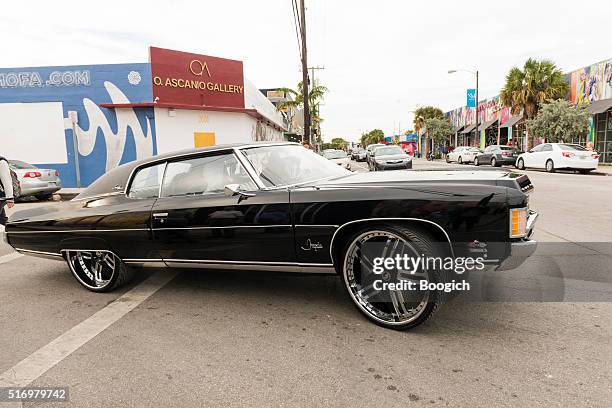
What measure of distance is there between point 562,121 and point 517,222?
24581 mm

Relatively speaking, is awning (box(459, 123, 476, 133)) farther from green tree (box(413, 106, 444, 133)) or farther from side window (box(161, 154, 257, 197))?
side window (box(161, 154, 257, 197))

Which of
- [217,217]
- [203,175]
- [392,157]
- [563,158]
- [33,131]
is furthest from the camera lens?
[563,158]

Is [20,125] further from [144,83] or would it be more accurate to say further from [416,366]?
[416,366]

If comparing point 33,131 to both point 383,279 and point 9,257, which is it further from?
point 383,279

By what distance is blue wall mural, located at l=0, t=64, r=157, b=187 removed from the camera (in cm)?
1705

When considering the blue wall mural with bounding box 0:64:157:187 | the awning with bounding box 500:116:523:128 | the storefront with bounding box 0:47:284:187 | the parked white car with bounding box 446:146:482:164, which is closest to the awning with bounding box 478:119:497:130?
→ the awning with bounding box 500:116:523:128

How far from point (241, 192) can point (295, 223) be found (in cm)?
56

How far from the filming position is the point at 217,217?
3.61m

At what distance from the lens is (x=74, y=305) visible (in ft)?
13.2

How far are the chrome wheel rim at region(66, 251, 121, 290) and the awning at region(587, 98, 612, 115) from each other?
2574cm

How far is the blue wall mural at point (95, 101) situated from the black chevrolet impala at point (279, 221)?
1403 cm

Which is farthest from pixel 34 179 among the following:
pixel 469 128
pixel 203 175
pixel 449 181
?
pixel 469 128

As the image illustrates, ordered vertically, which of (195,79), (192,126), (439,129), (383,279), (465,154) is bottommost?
(383,279)

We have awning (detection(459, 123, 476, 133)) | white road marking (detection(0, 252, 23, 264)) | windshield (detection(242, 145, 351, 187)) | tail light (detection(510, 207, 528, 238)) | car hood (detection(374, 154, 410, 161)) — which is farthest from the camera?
awning (detection(459, 123, 476, 133))
